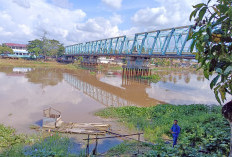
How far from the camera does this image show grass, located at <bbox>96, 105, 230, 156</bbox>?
5.19m

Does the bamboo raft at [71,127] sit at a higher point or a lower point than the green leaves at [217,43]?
lower

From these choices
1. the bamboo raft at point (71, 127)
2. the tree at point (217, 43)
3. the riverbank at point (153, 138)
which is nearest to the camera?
the tree at point (217, 43)

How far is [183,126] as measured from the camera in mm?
9078

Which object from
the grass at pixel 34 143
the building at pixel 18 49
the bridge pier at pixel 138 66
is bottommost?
the grass at pixel 34 143

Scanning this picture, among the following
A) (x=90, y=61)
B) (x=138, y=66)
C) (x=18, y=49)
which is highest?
(x=18, y=49)

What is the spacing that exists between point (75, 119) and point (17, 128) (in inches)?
139

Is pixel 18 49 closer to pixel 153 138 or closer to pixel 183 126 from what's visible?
pixel 153 138

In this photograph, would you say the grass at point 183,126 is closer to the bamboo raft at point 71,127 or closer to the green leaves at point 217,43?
the bamboo raft at point 71,127

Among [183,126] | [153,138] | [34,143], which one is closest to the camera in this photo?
[34,143]

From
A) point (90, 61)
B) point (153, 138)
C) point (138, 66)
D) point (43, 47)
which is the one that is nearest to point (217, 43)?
point (153, 138)

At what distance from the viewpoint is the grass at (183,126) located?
17.0ft

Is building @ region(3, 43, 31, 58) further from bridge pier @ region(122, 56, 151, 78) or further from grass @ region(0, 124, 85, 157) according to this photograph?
grass @ region(0, 124, 85, 157)

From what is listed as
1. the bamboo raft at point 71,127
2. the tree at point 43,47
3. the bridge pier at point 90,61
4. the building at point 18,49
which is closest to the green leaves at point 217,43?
the bamboo raft at point 71,127

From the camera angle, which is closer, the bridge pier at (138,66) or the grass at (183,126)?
the grass at (183,126)
